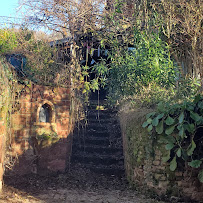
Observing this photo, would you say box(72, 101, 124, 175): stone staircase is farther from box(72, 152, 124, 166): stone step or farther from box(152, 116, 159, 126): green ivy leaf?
box(152, 116, 159, 126): green ivy leaf

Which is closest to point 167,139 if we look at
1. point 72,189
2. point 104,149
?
point 72,189

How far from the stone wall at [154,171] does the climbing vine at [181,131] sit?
0.20 m

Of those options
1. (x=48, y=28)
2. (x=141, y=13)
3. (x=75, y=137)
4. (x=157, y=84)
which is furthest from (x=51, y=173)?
(x=141, y=13)

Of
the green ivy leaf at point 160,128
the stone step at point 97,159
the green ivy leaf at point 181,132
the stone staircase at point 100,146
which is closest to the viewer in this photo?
the green ivy leaf at point 181,132

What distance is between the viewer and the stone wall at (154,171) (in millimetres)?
5656

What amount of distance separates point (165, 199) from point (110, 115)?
502 cm

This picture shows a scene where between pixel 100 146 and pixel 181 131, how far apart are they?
382cm

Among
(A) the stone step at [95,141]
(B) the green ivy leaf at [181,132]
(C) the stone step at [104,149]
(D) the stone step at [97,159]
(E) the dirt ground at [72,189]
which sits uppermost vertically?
(B) the green ivy leaf at [181,132]

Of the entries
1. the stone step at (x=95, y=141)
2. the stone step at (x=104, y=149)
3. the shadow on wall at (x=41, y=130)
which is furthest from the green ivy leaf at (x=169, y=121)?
the stone step at (x=95, y=141)

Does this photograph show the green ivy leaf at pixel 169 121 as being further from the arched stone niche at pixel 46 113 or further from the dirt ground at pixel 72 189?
the arched stone niche at pixel 46 113

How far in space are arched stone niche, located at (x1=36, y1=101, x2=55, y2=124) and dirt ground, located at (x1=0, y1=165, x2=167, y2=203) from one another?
1.35 m

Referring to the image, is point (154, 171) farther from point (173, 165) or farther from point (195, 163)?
point (195, 163)

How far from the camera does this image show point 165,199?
18.8 ft

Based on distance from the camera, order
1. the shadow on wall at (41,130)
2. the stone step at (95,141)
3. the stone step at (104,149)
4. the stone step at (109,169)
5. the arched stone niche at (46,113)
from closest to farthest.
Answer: the shadow on wall at (41,130)
the arched stone niche at (46,113)
the stone step at (109,169)
the stone step at (104,149)
the stone step at (95,141)
